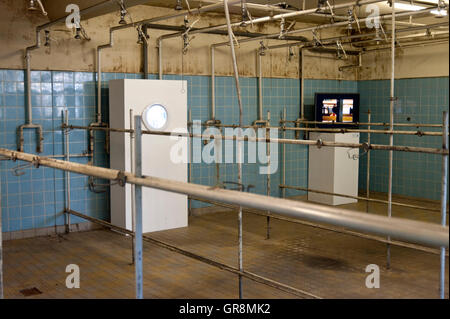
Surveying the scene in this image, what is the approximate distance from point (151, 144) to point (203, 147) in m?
1.28

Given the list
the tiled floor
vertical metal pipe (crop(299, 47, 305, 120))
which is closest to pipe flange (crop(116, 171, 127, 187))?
the tiled floor

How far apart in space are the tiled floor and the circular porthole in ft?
4.60

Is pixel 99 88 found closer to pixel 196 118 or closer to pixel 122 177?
pixel 196 118

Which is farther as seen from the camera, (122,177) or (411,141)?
(411,141)

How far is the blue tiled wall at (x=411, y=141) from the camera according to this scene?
26.0 ft

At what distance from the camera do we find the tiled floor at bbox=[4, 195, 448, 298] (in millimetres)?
4520

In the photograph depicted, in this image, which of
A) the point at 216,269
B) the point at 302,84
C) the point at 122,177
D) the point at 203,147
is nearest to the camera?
the point at 122,177

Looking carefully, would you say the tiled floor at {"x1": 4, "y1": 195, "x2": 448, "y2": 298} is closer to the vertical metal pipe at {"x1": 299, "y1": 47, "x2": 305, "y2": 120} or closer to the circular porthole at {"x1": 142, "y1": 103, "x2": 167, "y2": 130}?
the circular porthole at {"x1": 142, "y1": 103, "x2": 167, "y2": 130}

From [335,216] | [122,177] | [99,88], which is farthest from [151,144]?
[335,216]

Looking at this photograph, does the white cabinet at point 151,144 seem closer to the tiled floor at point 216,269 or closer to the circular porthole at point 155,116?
the circular porthole at point 155,116

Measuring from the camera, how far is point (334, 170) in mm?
8281

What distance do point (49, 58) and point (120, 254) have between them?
270cm

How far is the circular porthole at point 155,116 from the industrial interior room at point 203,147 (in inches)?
0.7

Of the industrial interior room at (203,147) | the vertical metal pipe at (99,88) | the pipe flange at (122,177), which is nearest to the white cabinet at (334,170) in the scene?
the industrial interior room at (203,147)
